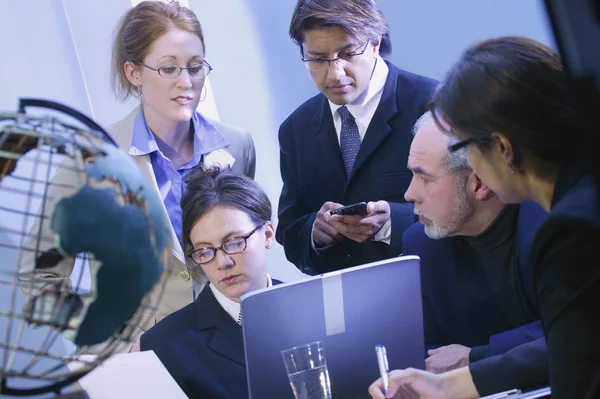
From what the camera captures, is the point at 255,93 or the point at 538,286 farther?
the point at 255,93

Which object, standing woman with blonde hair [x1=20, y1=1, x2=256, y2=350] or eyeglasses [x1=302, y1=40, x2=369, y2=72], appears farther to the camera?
standing woman with blonde hair [x1=20, y1=1, x2=256, y2=350]

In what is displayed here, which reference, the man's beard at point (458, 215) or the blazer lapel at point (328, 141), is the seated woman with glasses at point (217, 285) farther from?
the man's beard at point (458, 215)

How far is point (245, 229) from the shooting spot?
2.65 metres

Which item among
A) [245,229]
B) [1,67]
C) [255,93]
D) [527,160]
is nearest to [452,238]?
[245,229]

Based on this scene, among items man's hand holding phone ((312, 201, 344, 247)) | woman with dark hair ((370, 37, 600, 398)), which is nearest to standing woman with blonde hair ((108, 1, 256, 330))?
man's hand holding phone ((312, 201, 344, 247))

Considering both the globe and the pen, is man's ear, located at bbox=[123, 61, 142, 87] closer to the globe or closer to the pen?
the pen

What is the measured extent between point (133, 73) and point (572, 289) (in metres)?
1.89

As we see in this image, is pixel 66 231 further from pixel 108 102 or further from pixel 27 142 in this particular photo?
pixel 108 102

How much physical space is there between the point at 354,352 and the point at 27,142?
1.00 meters

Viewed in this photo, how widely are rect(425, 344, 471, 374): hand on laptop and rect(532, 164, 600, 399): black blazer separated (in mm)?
770

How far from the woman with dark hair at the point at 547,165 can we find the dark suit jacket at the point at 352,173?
0.96 meters

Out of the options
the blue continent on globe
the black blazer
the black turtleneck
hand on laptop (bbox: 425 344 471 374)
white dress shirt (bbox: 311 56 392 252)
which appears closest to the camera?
the blue continent on globe

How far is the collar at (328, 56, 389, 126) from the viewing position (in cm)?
289

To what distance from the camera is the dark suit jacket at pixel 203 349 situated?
2.49 m
